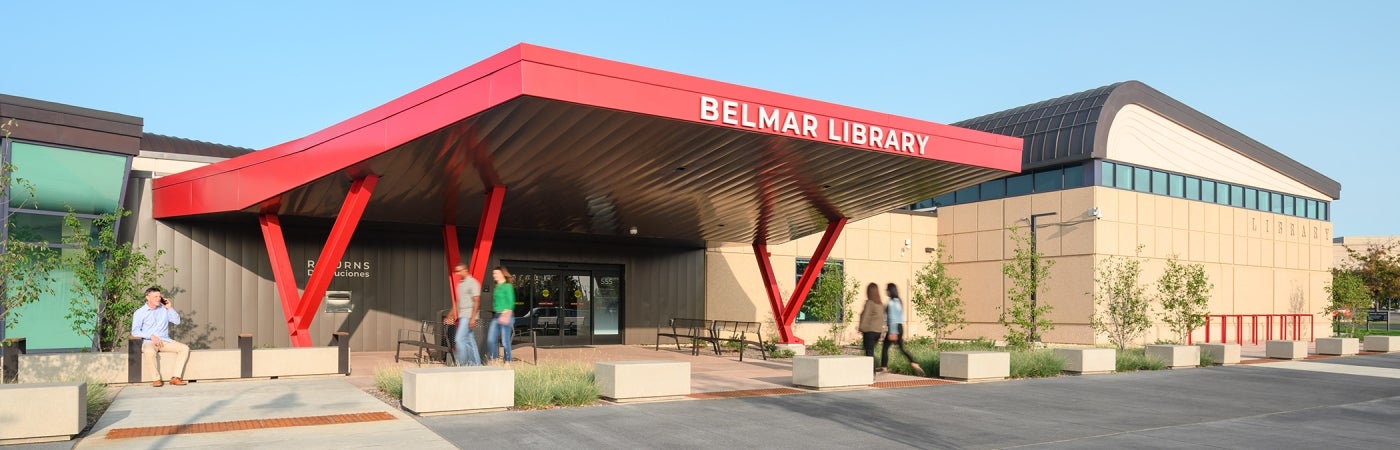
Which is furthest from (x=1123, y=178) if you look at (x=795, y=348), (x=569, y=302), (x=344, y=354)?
(x=344, y=354)

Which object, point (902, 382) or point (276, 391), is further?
point (902, 382)

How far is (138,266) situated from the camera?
50.1ft

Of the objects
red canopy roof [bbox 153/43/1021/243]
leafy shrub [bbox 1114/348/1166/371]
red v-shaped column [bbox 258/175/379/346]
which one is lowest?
leafy shrub [bbox 1114/348/1166/371]

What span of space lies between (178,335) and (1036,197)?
21.8m

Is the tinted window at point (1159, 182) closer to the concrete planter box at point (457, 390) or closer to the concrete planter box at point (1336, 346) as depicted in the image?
the concrete planter box at point (1336, 346)

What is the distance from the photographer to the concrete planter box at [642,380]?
10680 mm

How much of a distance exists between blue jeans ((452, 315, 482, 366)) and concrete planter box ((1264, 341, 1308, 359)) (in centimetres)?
1806

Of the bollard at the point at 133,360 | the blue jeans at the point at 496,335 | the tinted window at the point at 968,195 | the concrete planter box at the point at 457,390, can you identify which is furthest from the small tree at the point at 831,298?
the bollard at the point at 133,360

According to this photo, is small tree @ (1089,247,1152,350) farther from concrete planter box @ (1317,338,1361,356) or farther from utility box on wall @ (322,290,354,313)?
utility box on wall @ (322,290,354,313)

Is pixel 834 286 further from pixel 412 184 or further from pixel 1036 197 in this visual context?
Result: pixel 412 184

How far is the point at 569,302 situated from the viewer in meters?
22.6

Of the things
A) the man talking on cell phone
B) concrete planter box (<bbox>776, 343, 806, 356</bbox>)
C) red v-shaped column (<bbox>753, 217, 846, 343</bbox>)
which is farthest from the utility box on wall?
red v-shaped column (<bbox>753, 217, 846, 343</bbox>)

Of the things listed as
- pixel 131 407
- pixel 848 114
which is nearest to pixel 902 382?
pixel 848 114

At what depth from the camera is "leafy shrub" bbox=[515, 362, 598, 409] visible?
999cm
